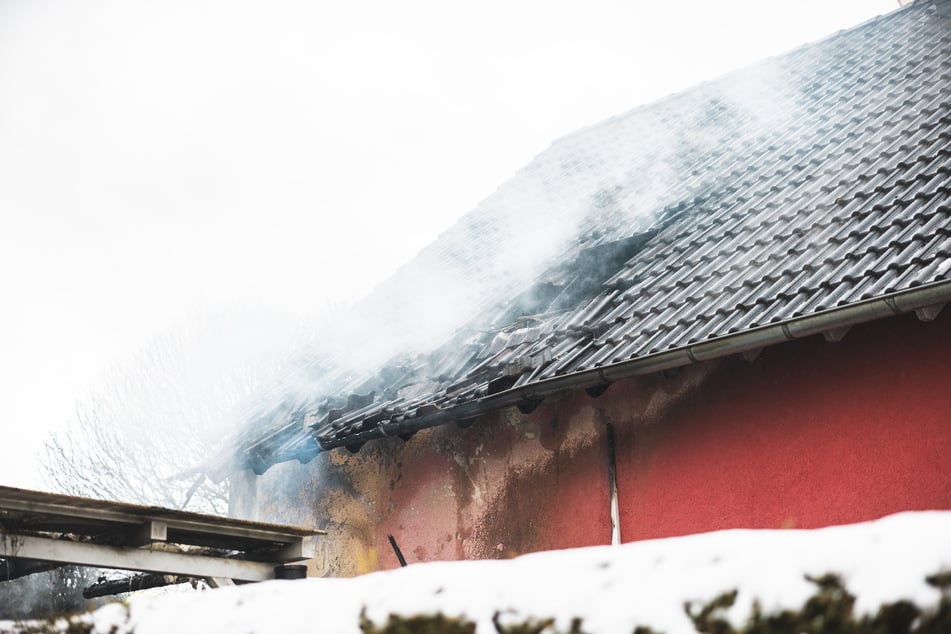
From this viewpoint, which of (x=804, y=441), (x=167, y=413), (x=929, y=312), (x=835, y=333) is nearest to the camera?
(x=929, y=312)

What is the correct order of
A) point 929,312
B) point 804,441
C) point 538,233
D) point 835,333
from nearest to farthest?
1. point 929,312
2. point 835,333
3. point 804,441
4. point 538,233

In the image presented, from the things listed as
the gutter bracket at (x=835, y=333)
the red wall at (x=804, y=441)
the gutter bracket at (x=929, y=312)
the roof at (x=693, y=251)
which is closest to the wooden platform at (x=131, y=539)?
the roof at (x=693, y=251)

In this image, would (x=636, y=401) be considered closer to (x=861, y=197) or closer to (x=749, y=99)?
(x=861, y=197)

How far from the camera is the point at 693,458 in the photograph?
5.31 metres

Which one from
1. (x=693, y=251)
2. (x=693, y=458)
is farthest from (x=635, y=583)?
(x=693, y=251)

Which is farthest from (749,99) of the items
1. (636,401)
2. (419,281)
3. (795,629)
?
(795,629)

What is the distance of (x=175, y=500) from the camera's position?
23.2m

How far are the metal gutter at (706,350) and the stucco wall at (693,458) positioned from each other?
14.2 inches

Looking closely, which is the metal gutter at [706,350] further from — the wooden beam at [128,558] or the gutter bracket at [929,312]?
the wooden beam at [128,558]

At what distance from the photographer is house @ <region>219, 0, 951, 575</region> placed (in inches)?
181

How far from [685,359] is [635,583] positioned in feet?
9.23

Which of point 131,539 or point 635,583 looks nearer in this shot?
point 635,583

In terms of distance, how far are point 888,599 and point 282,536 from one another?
4.68 metres

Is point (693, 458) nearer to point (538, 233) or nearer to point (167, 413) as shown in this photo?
point (538, 233)
